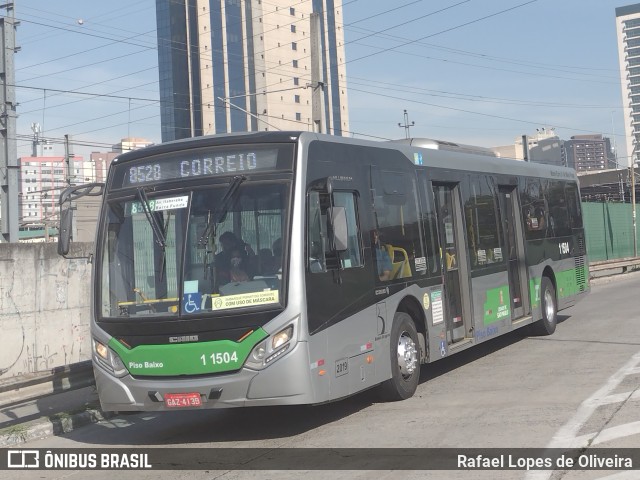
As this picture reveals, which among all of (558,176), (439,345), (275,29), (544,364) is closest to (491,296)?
(544,364)

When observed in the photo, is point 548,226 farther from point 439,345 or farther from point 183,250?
point 183,250

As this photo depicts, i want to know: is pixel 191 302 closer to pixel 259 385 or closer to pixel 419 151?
pixel 259 385

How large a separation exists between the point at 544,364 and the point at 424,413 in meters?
3.66

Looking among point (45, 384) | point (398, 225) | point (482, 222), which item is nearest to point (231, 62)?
point (482, 222)

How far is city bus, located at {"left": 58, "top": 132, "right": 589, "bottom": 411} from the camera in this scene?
799 cm

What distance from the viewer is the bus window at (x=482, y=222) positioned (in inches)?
494

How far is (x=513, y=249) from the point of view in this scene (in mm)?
14266

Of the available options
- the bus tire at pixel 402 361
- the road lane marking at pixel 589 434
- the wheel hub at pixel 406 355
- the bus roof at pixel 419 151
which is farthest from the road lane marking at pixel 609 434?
the bus roof at pixel 419 151

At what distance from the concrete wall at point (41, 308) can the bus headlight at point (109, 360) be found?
6649 mm

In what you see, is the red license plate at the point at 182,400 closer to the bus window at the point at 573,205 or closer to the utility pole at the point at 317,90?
the bus window at the point at 573,205

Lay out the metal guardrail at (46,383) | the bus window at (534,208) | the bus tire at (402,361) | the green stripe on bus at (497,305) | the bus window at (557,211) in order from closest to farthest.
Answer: the bus tire at (402,361), the metal guardrail at (46,383), the green stripe on bus at (497,305), the bus window at (534,208), the bus window at (557,211)

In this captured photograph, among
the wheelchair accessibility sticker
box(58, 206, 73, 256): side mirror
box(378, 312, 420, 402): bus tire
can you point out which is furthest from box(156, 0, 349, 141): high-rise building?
the wheelchair accessibility sticker

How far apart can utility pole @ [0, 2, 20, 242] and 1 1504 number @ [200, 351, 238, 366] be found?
33.7 ft

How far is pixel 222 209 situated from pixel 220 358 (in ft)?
4.91
